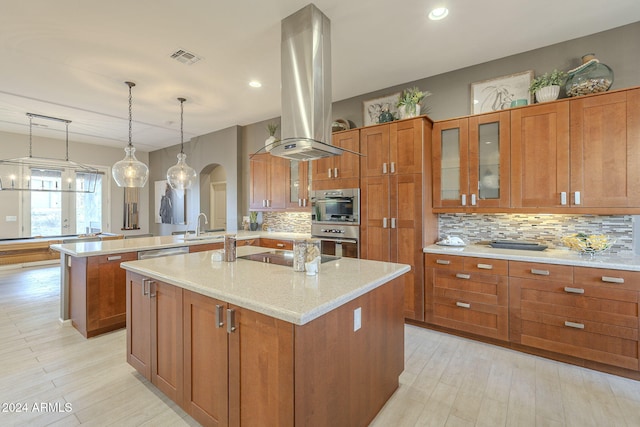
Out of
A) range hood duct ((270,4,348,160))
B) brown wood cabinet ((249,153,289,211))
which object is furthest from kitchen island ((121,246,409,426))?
brown wood cabinet ((249,153,289,211))

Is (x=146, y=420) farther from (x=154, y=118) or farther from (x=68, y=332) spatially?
(x=154, y=118)

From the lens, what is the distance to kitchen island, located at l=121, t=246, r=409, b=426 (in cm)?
128

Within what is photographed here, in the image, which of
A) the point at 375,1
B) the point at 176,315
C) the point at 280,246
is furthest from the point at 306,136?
the point at 280,246

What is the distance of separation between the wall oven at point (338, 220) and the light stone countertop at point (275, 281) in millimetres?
1411

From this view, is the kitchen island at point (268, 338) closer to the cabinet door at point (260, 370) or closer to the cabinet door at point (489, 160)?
the cabinet door at point (260, 370)

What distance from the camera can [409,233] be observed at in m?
3.32

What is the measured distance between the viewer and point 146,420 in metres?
1.84

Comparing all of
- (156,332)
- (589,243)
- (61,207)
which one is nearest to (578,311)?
(589,243)

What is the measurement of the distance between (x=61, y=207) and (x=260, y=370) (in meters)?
8.28

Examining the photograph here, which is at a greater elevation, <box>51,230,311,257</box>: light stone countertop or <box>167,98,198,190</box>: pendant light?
<box>167,98,198,190</box>: pendant light

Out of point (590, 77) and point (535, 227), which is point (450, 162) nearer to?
point (535, 227)

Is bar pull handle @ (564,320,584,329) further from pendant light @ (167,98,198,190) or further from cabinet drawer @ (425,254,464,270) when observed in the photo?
pendant light @ (167,98,198,190)

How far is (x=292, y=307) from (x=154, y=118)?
5452 mm

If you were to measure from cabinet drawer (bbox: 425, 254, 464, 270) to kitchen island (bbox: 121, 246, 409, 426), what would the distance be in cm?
120
